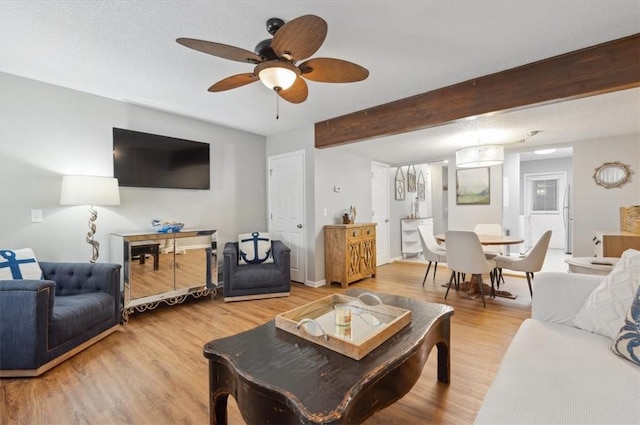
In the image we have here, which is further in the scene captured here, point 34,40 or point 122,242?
point 122,242

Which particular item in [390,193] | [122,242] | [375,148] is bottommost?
[122,242]

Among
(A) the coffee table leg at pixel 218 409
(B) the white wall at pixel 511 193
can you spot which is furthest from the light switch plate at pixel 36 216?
(B) the white wall at pixel 511 193

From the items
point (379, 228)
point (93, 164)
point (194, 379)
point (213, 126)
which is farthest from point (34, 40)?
point (379, 228)

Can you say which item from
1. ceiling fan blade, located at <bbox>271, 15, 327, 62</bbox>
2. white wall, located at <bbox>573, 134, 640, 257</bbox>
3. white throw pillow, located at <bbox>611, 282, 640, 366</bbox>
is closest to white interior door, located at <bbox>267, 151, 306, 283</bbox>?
ceiling fan blade, located at <bbox>271, 15, 327, 62</bbox>

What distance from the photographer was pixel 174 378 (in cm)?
192

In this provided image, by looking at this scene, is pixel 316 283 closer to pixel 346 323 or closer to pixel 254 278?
pixel 254 278

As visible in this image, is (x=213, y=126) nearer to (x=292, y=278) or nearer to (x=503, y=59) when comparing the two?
(x=292, y=278)

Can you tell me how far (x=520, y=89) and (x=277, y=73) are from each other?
2.17 m

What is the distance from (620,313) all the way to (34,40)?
4.11 m

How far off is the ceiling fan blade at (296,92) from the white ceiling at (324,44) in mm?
356

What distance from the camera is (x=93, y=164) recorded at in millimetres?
3113

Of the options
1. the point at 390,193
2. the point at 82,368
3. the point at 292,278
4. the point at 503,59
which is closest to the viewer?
the point at 82,368

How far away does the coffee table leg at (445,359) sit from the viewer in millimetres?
1812

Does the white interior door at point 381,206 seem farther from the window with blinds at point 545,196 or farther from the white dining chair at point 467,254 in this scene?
the window with blinds at point 545,196
